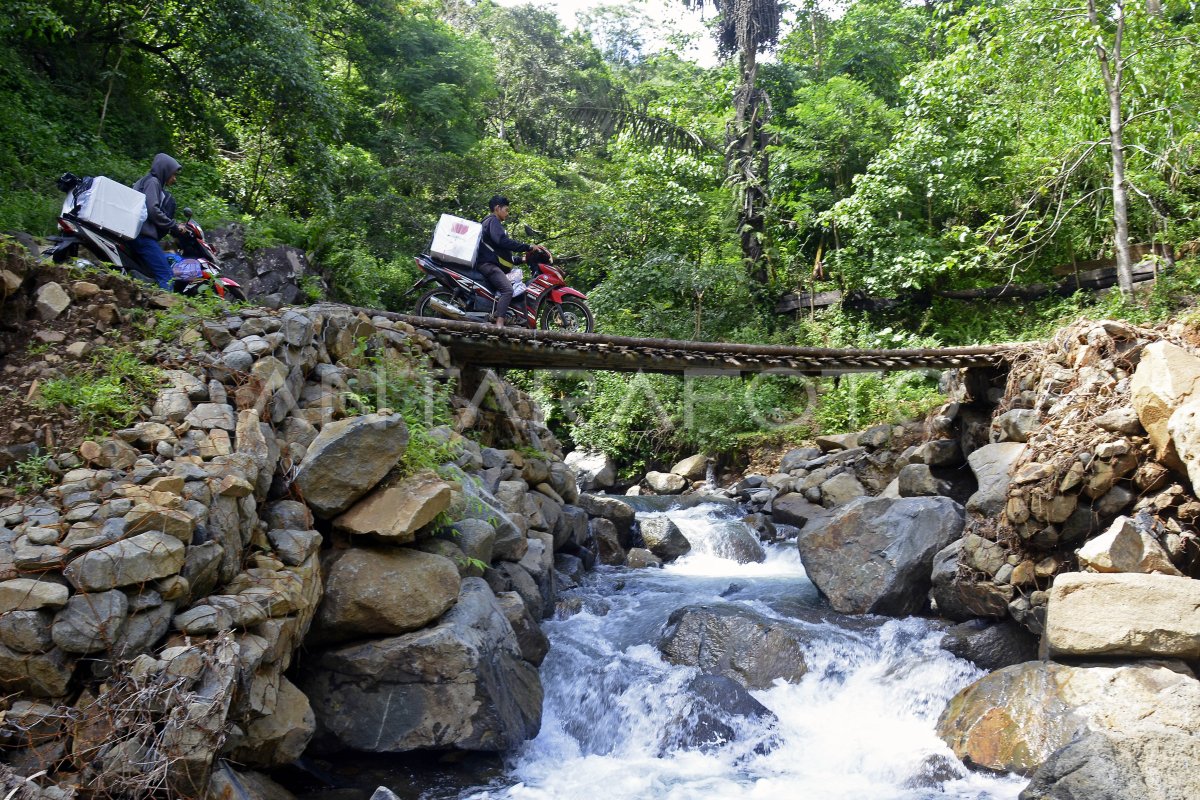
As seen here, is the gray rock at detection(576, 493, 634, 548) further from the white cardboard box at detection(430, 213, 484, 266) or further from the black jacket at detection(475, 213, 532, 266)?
the white cardboard box at detection(430, 213, 484, 266)

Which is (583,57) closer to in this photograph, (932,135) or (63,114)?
(932,135)

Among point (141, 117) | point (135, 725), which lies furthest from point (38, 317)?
point (141, 117)

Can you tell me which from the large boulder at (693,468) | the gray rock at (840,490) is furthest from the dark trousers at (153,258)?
the large boulder at (693,468)

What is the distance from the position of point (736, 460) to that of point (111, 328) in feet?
38.4

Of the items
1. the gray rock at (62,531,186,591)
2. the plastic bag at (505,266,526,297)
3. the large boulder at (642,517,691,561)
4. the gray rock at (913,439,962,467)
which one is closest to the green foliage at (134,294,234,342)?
the gray rock at (62,531,186,591)

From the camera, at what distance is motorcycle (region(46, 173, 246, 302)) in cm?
660

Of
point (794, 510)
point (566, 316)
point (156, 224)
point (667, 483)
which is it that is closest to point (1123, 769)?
point (566, 316)

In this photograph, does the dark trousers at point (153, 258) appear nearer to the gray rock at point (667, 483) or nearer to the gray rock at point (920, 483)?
the gray rock at point (920, 483)

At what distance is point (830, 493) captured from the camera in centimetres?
1184

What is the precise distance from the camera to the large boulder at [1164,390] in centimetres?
616

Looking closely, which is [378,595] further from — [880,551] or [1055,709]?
[880,551]

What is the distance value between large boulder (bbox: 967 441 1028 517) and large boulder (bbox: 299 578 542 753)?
176 inches

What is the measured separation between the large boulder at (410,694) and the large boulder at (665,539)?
17.2ft

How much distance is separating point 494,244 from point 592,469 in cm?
772
